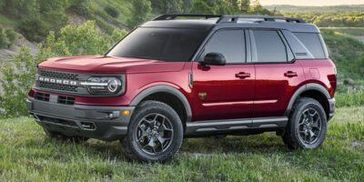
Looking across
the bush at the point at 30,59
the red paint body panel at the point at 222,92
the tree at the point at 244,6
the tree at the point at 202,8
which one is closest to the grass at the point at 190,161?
the red paint body panel at the point at 222,92

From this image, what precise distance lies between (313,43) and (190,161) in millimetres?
3440

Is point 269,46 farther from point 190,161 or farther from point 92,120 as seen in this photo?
point 92,120

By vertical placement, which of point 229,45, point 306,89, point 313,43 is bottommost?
point 306,89

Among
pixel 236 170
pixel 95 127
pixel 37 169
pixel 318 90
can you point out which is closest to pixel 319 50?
→ pixel 318 90

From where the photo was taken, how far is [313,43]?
11953 mm

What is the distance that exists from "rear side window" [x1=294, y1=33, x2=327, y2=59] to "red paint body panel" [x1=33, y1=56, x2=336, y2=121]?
0.58 ft

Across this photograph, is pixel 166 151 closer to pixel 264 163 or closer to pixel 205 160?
pixel 205 160

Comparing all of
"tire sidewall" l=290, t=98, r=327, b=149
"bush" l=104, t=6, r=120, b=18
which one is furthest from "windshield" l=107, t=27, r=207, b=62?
"bush" l=104, t=6, r=120, b=18

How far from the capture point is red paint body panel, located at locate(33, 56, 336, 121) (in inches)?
372

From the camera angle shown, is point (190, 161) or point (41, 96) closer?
point (190, 161)

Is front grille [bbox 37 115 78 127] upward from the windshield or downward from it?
downward

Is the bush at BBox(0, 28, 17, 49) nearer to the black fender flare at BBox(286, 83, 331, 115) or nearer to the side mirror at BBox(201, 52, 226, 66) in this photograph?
the black fender flare at BBox(286, 83, 331, 115)

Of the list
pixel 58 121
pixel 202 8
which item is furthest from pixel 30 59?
pixel 202 8

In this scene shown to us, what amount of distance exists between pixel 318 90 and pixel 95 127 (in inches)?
156
